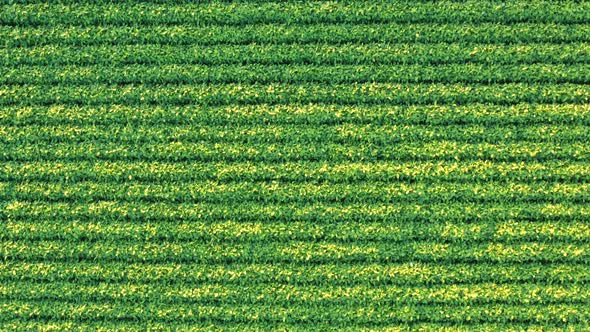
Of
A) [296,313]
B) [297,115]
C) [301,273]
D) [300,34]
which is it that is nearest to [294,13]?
[300,34]

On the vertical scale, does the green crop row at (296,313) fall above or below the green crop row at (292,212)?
below

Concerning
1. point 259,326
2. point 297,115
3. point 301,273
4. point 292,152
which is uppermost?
point 297,115

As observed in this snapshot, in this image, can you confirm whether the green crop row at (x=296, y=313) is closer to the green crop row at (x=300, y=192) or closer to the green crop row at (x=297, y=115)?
the green crop row at (x=300, y=192)

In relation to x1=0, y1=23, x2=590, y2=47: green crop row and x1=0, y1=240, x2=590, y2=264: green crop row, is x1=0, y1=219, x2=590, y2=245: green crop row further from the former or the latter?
x1=0, y1=23, x2=590, y2=47: green crop row

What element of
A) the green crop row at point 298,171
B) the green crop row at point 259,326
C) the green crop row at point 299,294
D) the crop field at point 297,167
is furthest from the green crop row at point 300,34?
the green crop row at point 259,326

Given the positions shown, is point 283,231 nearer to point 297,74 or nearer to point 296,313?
point 296,313

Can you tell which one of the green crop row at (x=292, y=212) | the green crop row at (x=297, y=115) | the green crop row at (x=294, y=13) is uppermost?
the green crop row at (x=294, y=13)
